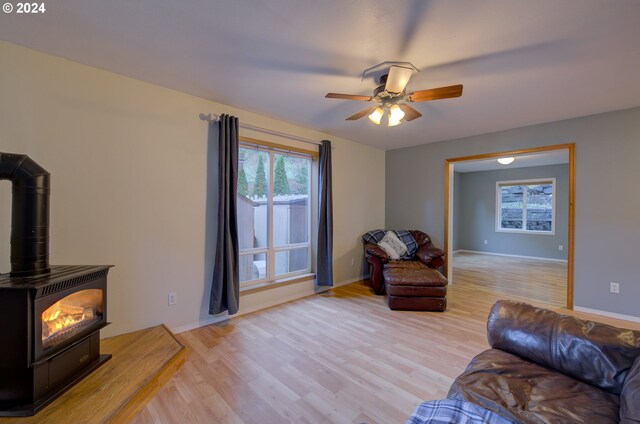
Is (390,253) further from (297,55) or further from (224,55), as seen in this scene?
(224,55)

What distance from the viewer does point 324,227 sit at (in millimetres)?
4082

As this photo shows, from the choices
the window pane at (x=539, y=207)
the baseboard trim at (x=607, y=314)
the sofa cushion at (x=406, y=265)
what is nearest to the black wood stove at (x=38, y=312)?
the sofa cushion at (x=406, y=265)

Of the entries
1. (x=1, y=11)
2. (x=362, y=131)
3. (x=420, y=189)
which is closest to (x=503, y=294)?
(x=420, y=189)

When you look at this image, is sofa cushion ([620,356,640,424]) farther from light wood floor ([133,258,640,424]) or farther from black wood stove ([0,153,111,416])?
black wood stove ([0,153,111,416])

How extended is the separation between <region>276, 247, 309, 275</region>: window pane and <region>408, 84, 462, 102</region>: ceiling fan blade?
105 inches

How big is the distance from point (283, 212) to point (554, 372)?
3.18 metres

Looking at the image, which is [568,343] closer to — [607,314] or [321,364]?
[321,364]

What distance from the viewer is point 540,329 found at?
145 cm

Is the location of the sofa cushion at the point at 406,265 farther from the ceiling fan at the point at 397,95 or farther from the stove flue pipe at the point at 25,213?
the stove flue pipe at the point at 25,213

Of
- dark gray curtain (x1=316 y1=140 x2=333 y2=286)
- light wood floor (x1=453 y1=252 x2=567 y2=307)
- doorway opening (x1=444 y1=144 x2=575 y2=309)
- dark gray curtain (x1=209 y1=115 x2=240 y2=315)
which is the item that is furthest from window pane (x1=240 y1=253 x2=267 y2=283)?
doorway opening (x1=444 y1=144 x2=575 y2=309)

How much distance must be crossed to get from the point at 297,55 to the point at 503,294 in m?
4.40

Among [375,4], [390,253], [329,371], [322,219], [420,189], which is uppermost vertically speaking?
[375,4]

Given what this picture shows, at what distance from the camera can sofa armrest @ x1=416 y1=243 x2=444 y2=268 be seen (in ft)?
13.7

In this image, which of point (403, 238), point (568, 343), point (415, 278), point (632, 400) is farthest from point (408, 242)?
point (632, 400)
